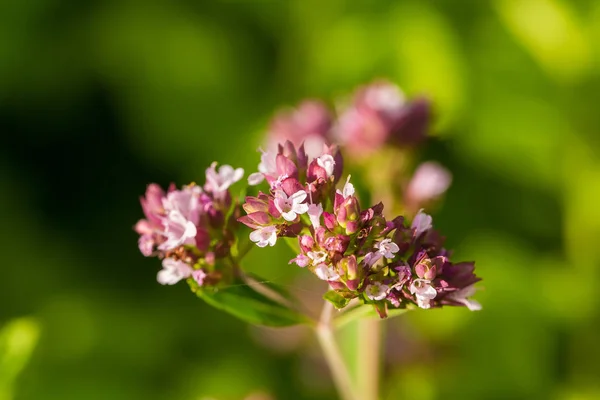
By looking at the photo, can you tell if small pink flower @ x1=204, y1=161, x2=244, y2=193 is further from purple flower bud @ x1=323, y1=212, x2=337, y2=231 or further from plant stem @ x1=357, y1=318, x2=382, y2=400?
plant stem @ x1=357, y1=318, x2=382, y2=400

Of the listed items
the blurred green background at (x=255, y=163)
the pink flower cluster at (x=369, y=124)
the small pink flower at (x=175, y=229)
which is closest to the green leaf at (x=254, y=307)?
the small pink flower at (x=175, y=229)

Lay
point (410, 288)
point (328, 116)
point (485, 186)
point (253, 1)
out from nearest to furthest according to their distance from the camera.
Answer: point (410, 288) < point (328, 116) < point (485, 186) < point (253, 1)

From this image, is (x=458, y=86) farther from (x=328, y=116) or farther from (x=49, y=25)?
(x=49, y=25)

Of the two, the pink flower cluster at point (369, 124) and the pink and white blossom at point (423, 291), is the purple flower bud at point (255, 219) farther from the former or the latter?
the pink flower cluster at point (369, 124)

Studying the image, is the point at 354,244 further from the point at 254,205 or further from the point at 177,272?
the point at 177,272

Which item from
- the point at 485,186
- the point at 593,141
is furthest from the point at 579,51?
the point at 485,186

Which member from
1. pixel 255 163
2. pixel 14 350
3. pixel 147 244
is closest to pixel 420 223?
pixel 147 244
